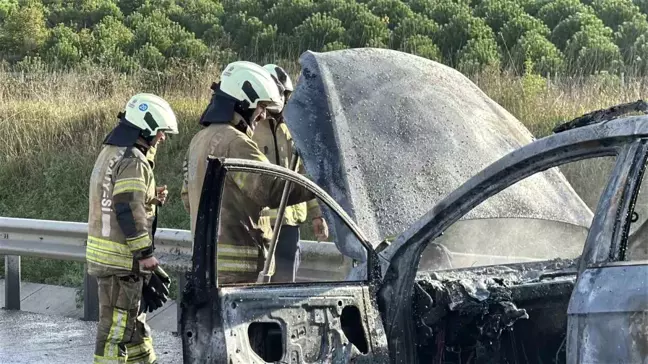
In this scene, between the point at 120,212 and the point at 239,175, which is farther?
the point at 120,212

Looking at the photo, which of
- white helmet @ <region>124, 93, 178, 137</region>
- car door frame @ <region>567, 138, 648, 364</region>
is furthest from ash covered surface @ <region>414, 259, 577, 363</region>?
white helmet @ <region>124, 93, 178, 137</region>

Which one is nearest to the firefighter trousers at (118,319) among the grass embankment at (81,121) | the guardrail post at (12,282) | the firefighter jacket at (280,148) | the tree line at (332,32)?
the firefighter jacket at (280,148)

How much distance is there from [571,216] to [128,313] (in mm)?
2573

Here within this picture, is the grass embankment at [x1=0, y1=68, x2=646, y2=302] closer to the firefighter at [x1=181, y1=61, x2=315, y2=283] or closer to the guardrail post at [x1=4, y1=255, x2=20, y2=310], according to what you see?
the guardrail post at [x1=4, y1=255, x2=20, y2=310]

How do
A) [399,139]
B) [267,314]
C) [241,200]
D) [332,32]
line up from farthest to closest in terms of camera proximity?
[332,32] < [399,139] < [241,200] < [267,314]

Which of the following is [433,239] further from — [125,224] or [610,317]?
[125,224]

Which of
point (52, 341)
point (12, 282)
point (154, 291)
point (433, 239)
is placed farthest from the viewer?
point (12, 282)

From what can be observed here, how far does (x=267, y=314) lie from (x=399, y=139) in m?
2.72

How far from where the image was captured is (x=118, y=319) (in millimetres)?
6000

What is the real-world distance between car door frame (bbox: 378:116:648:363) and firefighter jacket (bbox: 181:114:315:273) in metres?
1.21

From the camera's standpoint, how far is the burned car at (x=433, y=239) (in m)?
3.01

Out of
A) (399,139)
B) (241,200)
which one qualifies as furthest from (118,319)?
(399,139)

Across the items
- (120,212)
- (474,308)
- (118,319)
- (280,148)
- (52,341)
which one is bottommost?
(52,341)

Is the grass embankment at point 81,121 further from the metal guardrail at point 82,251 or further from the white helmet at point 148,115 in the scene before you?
the white helmet at point 148,115
